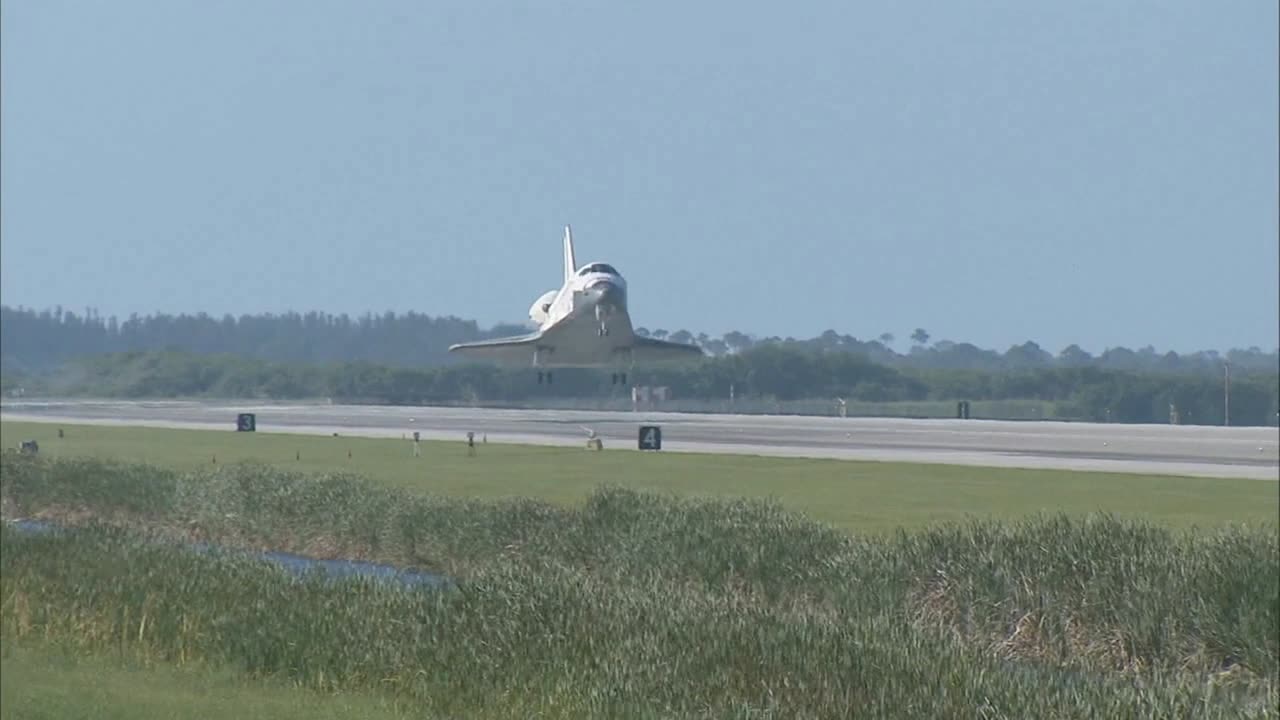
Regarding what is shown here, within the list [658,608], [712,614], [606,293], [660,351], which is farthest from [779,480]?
[660,351]

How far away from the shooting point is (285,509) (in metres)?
35.0

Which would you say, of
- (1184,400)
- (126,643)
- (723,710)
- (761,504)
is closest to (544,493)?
(761,504)

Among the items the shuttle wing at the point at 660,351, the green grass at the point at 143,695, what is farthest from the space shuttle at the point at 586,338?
the green grass at the point at 143,695

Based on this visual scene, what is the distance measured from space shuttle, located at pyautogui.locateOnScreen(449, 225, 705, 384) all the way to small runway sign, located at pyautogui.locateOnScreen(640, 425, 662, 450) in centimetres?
1884

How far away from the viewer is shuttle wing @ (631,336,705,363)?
263 feet

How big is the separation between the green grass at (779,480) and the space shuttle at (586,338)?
16.8m

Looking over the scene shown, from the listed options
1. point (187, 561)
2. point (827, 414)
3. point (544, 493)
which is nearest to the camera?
point (187, 561)

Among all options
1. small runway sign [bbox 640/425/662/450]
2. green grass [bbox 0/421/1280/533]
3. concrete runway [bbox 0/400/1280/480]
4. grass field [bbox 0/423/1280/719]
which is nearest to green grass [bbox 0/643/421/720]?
grass field [bbox 0/423/1280/719]

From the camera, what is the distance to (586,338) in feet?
251

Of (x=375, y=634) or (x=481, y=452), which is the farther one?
(x=481, y=452)

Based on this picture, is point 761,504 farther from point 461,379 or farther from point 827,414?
point 461,379

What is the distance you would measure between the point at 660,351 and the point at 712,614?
63547 mm

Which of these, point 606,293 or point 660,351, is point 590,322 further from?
point 660,351

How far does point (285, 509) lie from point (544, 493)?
20.5 ft
